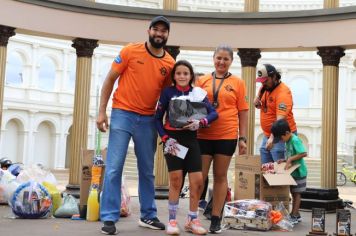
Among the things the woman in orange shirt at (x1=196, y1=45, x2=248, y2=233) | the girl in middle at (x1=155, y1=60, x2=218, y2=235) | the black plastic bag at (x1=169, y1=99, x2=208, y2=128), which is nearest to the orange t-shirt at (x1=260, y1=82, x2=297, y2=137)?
the woman in orange shirt at (x1=196, y1=45, x2=248, y2=233)

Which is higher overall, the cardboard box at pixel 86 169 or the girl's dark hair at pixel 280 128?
the girl's dark hair at pixel 280 128

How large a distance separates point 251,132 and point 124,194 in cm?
439

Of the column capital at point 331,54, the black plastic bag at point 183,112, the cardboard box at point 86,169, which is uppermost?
the column capital at point 331,54

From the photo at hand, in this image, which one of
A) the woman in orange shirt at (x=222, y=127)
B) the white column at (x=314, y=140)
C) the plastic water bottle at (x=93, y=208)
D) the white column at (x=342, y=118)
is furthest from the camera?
the white column at (x=314, y=140)

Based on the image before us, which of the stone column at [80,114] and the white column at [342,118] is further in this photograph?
the white column at [342,118]

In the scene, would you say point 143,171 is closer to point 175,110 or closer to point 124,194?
point 175,110

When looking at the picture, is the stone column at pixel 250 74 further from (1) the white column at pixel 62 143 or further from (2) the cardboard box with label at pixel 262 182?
(1) the white column at pixel 62 143

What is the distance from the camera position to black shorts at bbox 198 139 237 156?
551cm

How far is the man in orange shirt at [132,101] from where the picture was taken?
206 inches

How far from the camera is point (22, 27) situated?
9.66m

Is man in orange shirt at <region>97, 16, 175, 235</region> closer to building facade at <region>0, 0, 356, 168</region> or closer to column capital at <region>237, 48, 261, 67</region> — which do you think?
column capital at <region>237, 48, 261, 67</region>

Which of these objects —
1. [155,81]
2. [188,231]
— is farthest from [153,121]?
[188,231]

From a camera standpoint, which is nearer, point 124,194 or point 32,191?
point 32,191

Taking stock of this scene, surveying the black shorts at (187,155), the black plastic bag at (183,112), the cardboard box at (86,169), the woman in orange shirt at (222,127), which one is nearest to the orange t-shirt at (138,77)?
the black plastic bag at (183,112)
